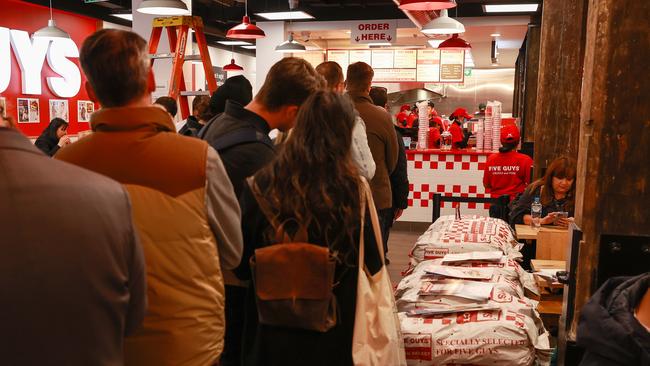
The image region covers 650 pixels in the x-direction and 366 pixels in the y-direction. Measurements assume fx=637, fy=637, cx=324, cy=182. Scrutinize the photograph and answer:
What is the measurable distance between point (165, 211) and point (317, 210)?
0.55m

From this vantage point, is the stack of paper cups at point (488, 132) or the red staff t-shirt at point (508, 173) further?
the stack of paper cups at point (488, 132)

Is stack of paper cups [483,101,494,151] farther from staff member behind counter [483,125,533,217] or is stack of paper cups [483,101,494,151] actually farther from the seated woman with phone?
the seated woman with phone

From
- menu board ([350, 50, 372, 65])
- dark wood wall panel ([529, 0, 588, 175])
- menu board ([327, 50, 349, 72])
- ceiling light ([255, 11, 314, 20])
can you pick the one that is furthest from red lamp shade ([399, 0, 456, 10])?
menu board ([327, 50, 349, 72])

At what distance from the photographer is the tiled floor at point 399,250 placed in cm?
647

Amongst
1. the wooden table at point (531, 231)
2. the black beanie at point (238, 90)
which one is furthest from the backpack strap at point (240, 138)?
the wooden table at point (531, 231)

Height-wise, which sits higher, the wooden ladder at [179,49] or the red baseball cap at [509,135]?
the wooden ladder at [179,49]

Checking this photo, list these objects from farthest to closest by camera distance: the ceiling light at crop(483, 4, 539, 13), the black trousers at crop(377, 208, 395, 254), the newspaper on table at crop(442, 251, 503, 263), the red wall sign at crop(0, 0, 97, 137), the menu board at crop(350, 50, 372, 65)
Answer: the menu board at crop(350, 50, 372, 65) → the ceiling light at crop(483, 4, 539, 13) → the red wall sign at crop(0, 0, 97, 137) → the black trousers at crop(377, 208, 395, 254) → the newspaper on table at crop(442, 251, 503, 263)

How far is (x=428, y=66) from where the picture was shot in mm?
13789

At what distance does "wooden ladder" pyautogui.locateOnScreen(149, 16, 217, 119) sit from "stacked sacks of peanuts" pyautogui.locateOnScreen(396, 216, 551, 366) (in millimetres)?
3148

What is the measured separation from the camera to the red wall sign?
10.7 m

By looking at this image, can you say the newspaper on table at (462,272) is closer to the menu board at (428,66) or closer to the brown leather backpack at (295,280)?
the brown leather backpack at (295,280)

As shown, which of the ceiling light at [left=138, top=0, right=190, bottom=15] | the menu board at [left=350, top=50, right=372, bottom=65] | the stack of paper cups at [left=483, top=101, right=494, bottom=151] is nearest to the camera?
the ceiling light at [left=138, top=0, right=190, bottom=15]

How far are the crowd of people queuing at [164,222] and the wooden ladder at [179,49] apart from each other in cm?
353

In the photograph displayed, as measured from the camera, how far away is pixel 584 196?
2.43 m
